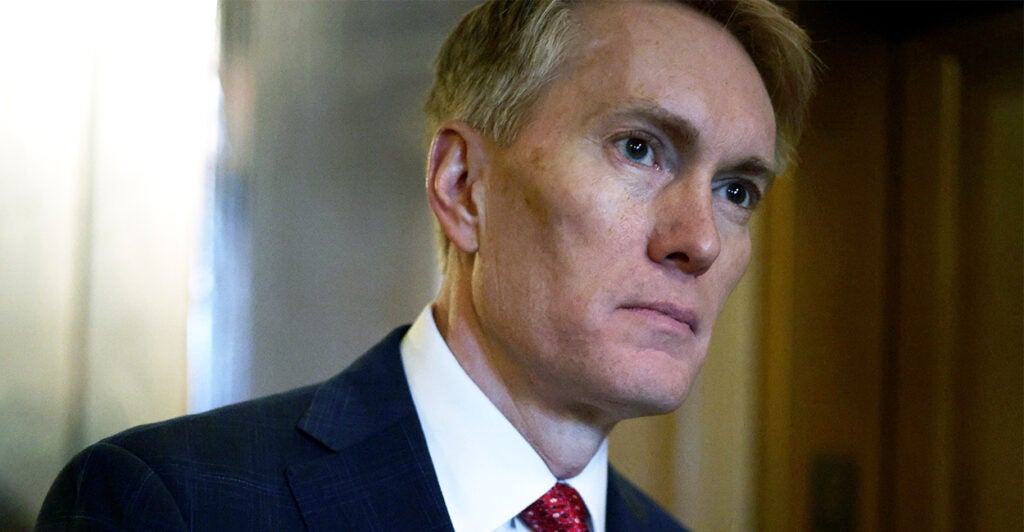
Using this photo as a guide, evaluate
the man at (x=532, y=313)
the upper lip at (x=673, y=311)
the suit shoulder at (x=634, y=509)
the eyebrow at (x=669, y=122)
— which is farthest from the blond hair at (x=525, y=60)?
the suit shoulder at (x=634, y=509)

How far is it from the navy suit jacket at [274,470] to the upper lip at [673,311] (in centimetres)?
27

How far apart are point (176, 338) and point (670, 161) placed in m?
0.61

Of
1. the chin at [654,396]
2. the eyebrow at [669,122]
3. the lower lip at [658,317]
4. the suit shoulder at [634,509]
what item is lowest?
the suit shoulder at [634,509]

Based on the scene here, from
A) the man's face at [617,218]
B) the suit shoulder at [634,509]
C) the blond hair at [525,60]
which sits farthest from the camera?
the suit shoulder at [634,509]

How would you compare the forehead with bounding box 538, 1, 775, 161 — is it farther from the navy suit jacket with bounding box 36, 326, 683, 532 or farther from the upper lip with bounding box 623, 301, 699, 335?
the navy suit jacket with bounding box 36, 326, 683, 532

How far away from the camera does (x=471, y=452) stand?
112 centimetres

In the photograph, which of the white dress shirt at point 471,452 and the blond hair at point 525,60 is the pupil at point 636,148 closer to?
the blond hair at point 525,60

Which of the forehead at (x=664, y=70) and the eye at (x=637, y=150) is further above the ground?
the forehead at (x=664, y=70)

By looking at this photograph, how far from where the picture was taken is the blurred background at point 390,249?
1160 mm

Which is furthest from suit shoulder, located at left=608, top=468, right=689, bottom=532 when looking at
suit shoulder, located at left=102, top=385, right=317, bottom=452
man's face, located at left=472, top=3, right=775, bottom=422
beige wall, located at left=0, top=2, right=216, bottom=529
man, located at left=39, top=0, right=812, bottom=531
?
beige wall, located at left=0, top=2, right=216, bottom=529

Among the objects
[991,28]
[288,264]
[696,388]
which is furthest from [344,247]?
[991,28]

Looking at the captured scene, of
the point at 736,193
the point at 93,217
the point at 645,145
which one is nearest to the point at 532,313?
the point at 645,145

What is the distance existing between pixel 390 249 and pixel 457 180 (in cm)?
27

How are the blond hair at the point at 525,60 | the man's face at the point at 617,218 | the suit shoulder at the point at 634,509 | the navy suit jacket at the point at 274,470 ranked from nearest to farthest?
the navy suit jacket at the point at 274,470 < the man's face at the point at 617,218 < the blond hair at the point at 525,60 < the suit shoulder at the point at 634,509
